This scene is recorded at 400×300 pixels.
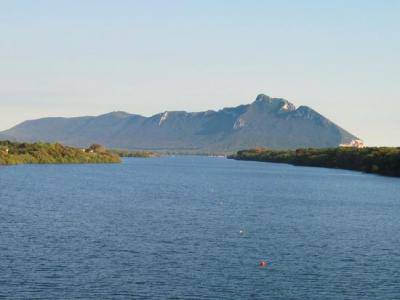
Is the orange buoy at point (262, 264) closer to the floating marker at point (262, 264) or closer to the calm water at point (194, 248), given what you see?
the floating marker at point (262, 264)

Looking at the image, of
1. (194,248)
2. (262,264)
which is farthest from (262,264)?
(194,248)

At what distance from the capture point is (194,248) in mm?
52844

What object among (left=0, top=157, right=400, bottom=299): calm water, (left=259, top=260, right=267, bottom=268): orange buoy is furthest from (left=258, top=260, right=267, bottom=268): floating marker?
(left=0, top=157, right=400, bottom=299): calm water

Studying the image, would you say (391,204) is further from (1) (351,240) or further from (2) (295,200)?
(1) (351,240)

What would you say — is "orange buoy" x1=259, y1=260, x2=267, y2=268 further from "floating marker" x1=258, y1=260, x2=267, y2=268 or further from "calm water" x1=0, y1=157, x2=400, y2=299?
"calm water" x1=0, y1=157, x2=400, y2=299

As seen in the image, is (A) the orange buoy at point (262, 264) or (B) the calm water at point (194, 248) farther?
(A) the orange buoy at point (262, 264)

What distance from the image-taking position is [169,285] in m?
41.2

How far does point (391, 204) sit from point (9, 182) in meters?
63.4

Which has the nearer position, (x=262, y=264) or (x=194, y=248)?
(x=262, y=264)

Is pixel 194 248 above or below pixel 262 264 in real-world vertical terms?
above

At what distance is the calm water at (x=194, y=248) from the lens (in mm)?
40938

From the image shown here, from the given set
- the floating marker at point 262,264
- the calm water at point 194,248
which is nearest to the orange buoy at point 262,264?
the floating marker at point 262,264

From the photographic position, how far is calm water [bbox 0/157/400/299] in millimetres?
40938

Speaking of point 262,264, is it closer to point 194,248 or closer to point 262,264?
point 262,264
